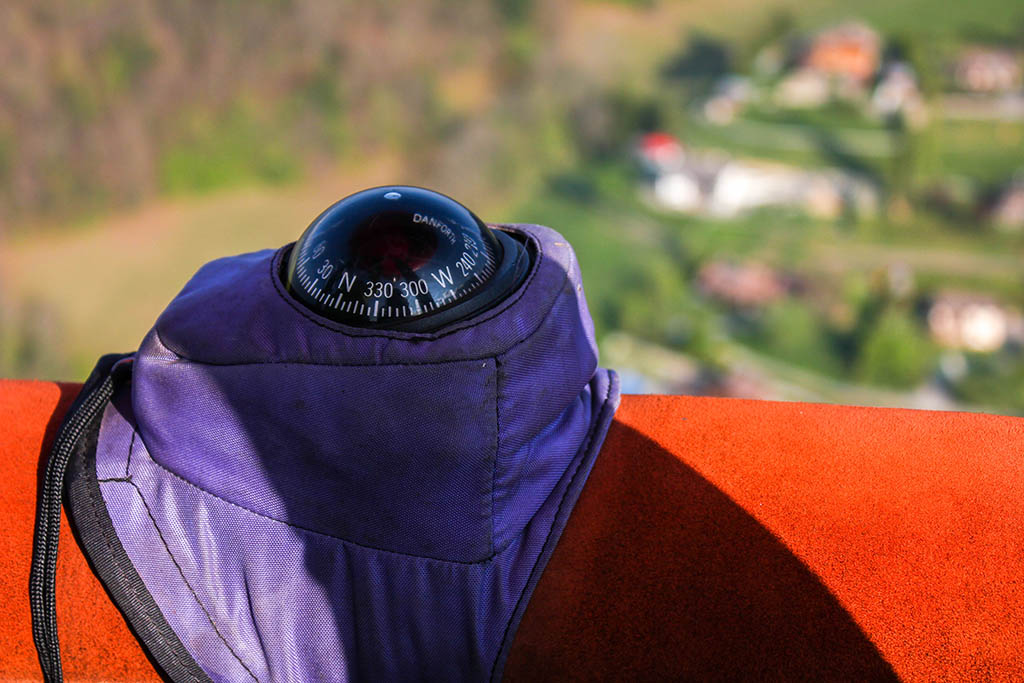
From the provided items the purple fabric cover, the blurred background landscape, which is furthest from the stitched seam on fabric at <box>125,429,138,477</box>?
the blurred background landscape

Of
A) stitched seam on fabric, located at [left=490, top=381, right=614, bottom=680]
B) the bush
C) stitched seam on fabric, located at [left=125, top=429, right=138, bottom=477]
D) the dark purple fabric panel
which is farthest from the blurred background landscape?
stitched seam on fabric, located at [left=125, top=429, right=138, bottom=477]

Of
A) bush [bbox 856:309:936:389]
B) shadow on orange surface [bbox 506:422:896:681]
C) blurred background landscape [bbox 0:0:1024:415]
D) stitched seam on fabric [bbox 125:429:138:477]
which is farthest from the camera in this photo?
blurred background landscape [bbox 0:0:1024:415]

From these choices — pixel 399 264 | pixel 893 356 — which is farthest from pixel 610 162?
pixel 399 264

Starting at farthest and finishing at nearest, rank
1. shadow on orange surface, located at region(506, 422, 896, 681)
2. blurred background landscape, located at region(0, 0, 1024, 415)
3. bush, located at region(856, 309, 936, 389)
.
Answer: blurred background landscape, located at region(0, 0, 1024, 415)
bush, located at region(856, 309, 936, 389)
shadow on orange surface, located at region(506, 422, 896, 681)

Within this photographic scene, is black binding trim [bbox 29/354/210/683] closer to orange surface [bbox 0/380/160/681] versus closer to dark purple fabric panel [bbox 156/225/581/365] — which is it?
orange surface [bbox 0/380/160/681]

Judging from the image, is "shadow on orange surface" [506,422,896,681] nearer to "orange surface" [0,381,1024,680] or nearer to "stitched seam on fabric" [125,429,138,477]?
"orange surface" [0,381,1024,680]

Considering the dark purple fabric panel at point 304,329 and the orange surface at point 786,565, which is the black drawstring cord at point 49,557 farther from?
the orange surface at point 786,565

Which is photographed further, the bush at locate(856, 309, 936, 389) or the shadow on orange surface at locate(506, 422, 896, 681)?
the bush at locate(856, 309, 936, 389)

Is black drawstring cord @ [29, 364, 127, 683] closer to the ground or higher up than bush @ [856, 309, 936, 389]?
higher up

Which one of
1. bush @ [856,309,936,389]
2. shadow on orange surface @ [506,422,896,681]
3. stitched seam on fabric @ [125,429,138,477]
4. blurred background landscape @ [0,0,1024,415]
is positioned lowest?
bush @ [856,309,936,389]
